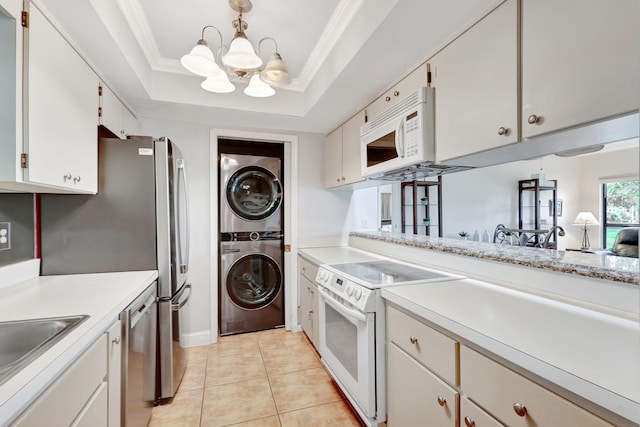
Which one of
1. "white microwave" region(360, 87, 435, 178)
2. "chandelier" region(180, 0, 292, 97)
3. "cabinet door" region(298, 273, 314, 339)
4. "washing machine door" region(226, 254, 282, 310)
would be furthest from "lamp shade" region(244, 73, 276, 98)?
"washing machine door" region(226, 254, 282, 310)

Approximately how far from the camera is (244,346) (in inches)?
106

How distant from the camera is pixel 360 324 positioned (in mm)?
1479

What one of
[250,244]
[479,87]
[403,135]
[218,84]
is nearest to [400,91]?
[403,135]

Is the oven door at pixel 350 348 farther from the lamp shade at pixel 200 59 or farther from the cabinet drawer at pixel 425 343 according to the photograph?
the lamp shade at pixel 200 59

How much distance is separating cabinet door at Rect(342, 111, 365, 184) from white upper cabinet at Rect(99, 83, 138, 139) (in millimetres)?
1821

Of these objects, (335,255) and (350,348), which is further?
(335,255)

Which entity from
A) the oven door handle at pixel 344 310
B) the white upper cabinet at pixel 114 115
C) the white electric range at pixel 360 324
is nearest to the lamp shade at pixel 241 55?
the white upper cabinet at pixel 114 115

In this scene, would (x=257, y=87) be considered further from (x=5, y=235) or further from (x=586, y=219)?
(x=586, y=219)

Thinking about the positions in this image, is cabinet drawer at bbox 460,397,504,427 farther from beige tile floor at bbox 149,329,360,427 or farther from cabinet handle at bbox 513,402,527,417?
beige tile floor at bbox 149,329,360,427

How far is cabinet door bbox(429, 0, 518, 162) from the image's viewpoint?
1126mm

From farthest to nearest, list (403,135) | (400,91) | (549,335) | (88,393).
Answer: (400,91) → (403,135) → (88,393) → (549,335)

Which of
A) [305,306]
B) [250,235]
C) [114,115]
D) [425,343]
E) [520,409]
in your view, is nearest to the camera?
[520,409]

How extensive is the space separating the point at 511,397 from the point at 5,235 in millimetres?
2348

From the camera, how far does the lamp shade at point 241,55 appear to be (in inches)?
56.1
